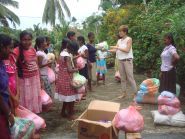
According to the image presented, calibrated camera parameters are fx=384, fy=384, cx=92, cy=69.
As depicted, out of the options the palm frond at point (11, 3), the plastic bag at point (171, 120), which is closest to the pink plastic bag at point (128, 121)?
the plastic bag at point (171, 120)

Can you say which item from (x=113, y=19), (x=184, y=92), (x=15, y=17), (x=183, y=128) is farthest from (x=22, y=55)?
(x=15, y=17)

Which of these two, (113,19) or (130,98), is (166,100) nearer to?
(130,98)

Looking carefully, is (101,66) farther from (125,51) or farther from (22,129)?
(22,129)

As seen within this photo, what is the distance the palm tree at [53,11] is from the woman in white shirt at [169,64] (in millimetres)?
33307

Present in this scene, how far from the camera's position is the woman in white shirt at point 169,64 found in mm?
7477

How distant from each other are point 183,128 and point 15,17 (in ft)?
115

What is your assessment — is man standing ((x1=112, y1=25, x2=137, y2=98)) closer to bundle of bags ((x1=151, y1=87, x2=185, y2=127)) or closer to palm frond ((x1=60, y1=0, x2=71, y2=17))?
bundle of bags ((x1=151, y1=87, x2=185, y2=127))

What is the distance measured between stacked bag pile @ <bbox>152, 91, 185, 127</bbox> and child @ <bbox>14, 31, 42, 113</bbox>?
210 cm

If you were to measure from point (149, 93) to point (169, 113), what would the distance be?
1.60 metres

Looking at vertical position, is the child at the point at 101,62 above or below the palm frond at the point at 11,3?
below

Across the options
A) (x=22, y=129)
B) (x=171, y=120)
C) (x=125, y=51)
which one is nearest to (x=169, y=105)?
(x=171, y=120)

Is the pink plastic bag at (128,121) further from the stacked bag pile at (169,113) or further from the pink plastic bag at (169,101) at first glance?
the pink plastic bag at (169,101)

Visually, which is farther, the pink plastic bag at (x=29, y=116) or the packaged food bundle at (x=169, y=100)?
the packaged food bundle at (x=169, y=100)

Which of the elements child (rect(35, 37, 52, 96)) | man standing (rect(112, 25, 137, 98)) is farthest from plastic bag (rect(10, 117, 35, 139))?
man standing (rect(112, 25, 137, 98))
